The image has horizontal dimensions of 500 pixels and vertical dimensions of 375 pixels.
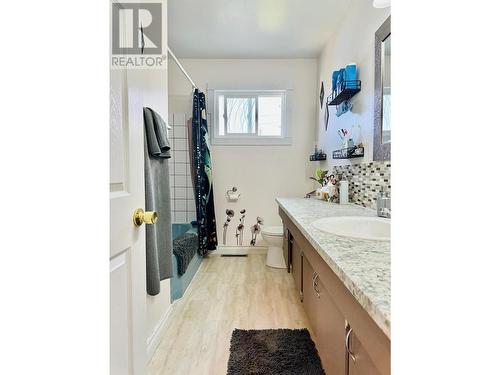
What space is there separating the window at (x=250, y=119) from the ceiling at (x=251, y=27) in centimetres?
52

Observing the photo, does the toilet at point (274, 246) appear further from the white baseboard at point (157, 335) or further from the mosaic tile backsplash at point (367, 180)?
the white baseboard at point (157, 335)

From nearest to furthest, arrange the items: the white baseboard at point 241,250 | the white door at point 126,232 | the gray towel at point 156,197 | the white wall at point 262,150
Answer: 1. the white door at point 126,232
2. the gray towel at point 156,197
3. the white wall at point 262,150
4. the white baseboard at point 241,250

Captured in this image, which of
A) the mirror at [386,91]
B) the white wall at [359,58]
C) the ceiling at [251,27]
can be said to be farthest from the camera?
the ceiling at [251,27]

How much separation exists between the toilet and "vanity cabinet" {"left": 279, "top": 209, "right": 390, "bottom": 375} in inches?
52.3

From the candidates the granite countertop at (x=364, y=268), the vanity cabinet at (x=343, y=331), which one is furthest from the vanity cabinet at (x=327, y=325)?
the granite countertop at (x=364, y=268)

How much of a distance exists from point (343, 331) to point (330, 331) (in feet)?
0.78

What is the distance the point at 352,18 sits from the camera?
2.48m

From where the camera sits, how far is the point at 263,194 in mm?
3771

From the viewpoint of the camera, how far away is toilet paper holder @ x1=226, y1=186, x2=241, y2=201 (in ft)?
12.3

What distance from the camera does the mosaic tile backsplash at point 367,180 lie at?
1823 mm

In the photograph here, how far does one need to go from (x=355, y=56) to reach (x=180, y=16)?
166 cm

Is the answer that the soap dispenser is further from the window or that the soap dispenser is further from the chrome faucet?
the window

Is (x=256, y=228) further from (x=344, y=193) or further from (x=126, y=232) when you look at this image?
(x=126, y=232)
